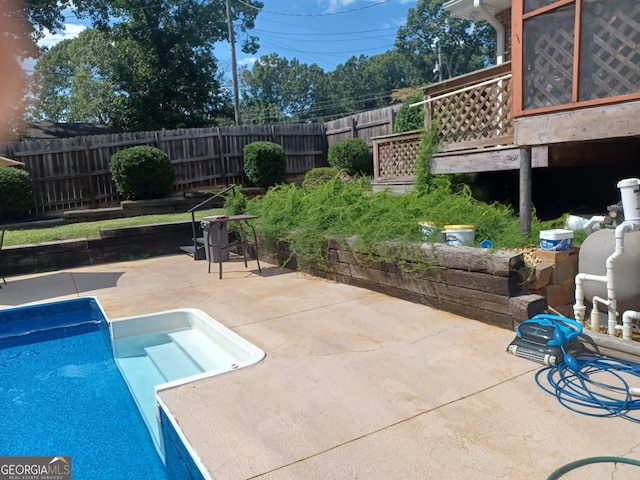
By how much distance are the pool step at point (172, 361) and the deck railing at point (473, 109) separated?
4.40 metres

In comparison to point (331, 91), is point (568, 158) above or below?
below

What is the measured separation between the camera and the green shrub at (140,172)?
10891 mm

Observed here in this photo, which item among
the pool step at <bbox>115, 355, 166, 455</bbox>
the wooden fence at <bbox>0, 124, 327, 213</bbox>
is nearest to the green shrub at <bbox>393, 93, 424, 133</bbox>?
the wooden fence at <bbox>0, 124, 327, 213</bbox>

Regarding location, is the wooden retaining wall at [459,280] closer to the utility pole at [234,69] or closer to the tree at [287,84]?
the utility pole at [234,69]

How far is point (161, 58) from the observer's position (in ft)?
67.3

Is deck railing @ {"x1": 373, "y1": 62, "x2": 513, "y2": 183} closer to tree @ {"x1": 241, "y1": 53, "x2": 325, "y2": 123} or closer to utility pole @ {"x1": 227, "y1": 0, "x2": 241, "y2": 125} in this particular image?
utility pole @ {"x1": 227, "y1": 0, "x2": 241, "y2": 125}

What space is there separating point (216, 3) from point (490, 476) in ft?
79.3

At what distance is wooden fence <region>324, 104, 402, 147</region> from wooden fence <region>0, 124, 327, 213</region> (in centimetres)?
47

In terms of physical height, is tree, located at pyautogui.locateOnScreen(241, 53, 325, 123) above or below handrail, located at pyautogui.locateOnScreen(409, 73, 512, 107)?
above

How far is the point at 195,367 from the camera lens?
155 inches

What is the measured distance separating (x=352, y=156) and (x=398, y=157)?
4.75 m

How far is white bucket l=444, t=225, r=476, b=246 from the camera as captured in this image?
4.34 meters

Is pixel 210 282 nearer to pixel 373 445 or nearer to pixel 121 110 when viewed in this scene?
pixel 373 445

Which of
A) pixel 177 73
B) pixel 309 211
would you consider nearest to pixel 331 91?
pixel 177 73
